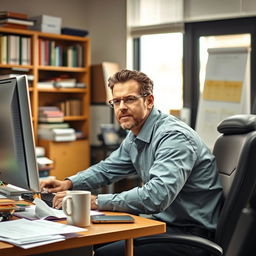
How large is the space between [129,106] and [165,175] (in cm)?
43

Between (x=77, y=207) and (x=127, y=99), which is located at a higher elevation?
(x=127, y=99)

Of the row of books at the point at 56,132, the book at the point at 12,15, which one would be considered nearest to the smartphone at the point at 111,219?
the row of books at the point at 56,132

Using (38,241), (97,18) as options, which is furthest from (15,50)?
(38,241)

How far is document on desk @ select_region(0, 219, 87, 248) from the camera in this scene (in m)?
1.40

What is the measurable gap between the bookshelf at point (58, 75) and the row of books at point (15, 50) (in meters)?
0.01

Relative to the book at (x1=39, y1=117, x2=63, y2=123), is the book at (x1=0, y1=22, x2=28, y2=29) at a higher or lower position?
higher

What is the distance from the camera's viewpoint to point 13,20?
4980mm

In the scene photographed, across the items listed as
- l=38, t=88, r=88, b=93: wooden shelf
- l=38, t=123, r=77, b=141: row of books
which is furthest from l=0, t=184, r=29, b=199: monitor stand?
l=38, t=88, r=88, b=93: wooden shelf

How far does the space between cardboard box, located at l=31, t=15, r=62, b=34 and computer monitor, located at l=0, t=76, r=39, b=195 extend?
3.43 metres

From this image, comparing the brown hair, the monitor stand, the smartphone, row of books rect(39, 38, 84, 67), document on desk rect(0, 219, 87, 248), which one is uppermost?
row of books rect(39, 38, 84, 67)

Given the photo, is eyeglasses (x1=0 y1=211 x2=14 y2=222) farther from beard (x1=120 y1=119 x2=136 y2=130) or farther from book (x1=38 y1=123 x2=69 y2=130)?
book (x1=38 y1=123 x2=69 y2=130)

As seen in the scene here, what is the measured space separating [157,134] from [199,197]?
0.33 meters

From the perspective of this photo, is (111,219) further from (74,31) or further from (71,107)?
(74,31)

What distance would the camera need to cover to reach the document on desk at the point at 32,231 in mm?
1399
